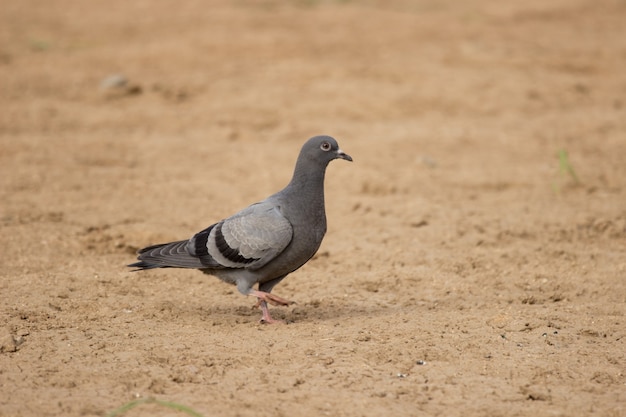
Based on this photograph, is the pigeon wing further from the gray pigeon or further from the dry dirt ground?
the dry dirt ground

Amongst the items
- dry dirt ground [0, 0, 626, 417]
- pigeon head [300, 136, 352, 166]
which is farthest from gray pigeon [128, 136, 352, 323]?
dry dirt ground [0, 0, 626, 417]

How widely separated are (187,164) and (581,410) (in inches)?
242

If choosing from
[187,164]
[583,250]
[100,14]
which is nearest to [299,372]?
[583,250]

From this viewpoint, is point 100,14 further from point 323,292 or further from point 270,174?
point 323,292

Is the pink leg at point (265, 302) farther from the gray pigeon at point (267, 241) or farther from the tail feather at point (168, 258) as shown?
the tail feather at point (168, 258)

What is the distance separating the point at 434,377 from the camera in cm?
458

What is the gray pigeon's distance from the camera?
17.6 ft

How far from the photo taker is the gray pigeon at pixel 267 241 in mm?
5359

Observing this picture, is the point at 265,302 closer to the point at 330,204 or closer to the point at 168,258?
the point at 168,258

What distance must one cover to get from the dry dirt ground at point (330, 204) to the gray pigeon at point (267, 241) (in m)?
0.32

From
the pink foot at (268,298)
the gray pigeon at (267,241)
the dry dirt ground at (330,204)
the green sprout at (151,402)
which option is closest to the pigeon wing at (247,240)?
the gray pigeon at (267,241)

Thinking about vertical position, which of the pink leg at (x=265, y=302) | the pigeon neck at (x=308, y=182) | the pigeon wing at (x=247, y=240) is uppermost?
the pigeon neck at (x=308, y=182)

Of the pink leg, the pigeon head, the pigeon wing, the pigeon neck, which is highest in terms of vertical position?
the pigeon head

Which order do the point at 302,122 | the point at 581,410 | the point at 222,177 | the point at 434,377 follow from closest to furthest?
the point at 581,410 < the point at 434,377 < the point at 222,177 < the point at 302,122
